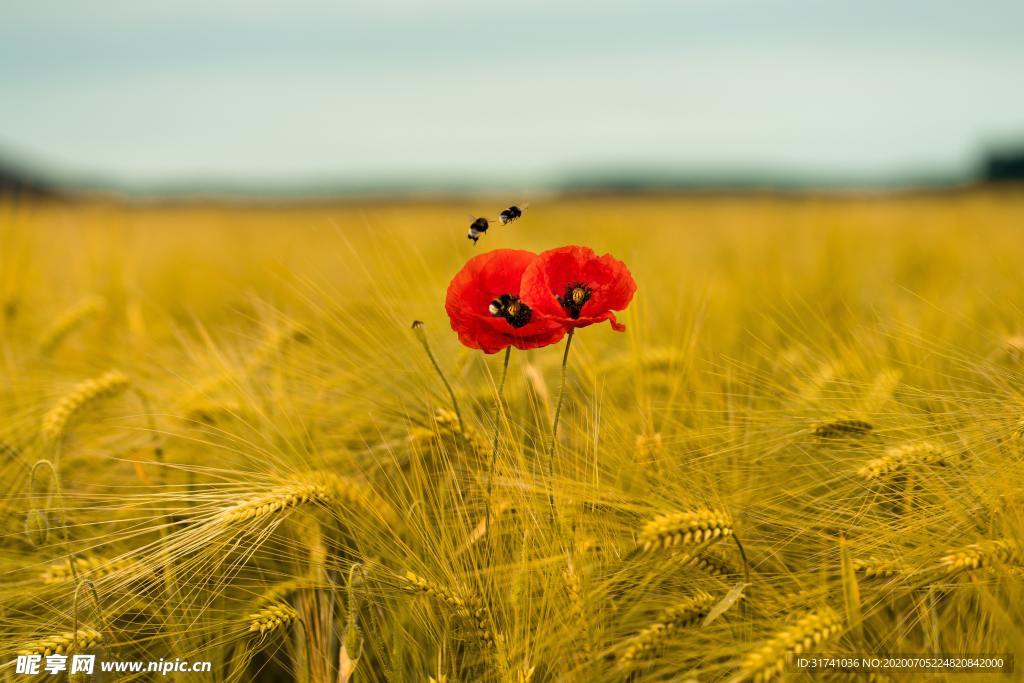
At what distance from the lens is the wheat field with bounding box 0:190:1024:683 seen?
0.88 meters

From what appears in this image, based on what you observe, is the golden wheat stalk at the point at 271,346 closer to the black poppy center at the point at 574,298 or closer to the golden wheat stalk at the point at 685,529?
the black poppy center at the point at 574,298

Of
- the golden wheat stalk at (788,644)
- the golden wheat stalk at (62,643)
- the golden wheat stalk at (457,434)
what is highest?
the golden wheat stalk at (457,434)

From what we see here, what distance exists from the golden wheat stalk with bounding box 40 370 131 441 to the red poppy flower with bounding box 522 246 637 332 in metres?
0.82

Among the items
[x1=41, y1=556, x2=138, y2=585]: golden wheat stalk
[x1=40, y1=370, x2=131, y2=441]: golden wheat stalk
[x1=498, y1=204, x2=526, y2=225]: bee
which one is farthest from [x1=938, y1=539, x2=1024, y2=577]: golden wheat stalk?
[x1=40, y1=370, x2=131, y2=441]: golden wheat stalk

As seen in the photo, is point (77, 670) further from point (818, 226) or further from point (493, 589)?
point (818, 226)

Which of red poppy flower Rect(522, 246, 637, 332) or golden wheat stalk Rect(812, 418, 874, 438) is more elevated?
red poppy flower Rect(522, 246, 637, 332)

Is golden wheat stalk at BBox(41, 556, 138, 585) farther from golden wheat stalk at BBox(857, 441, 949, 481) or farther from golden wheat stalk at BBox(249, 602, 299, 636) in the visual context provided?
golden wheat stalk at BBox(857, 441, 949, 481)

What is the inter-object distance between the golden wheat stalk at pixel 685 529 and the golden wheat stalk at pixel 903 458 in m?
0.19

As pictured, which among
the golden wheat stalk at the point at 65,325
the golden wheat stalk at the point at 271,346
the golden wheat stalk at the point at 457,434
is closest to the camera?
the golden wheat stalk at the point at 457,434

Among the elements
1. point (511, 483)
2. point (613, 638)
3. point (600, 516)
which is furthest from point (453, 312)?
point (613, 638)

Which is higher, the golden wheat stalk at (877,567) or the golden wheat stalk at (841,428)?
the golden wheat stalk at (841,428)

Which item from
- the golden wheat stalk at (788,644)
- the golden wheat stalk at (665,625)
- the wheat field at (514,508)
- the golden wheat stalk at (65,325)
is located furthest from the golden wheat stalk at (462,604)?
the golden wheat stalk at (65,325)

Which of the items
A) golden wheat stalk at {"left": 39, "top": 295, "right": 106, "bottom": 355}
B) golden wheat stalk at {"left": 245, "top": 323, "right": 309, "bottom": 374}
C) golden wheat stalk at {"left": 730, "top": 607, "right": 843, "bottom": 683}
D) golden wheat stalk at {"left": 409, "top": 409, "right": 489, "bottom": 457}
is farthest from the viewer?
golden wheat stalk at {"left": 39, "top": 295, "right": 106, "bottom": 355}

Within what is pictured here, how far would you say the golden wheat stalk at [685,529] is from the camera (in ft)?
2.68
